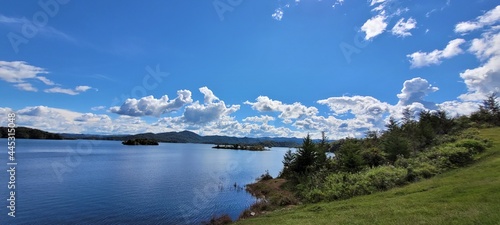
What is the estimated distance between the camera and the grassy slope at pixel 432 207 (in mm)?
11805

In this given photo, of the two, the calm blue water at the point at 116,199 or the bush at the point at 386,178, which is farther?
the calm blue water at the point at 116,199

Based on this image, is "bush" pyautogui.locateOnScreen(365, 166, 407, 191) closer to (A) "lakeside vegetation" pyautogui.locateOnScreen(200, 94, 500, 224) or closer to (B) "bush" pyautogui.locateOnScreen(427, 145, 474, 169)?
(A) "lakeside vegetation" pyautogui.locateOnScreen(200, 94, 500, 224)

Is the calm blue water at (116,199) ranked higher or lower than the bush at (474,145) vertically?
lower

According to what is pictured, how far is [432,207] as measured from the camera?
13664 mm

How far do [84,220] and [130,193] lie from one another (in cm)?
1021

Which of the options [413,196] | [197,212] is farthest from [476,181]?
[197,212]

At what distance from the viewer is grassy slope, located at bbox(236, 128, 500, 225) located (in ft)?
38.7

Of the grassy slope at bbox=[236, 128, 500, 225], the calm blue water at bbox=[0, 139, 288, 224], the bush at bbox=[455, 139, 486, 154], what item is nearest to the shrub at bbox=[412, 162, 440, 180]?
the grassy slope at bbox=[236, 128, 500, 225]

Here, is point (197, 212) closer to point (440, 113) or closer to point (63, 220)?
point (63, 220)

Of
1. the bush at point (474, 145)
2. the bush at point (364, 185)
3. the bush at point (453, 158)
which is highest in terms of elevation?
the bush at point (474, 145)

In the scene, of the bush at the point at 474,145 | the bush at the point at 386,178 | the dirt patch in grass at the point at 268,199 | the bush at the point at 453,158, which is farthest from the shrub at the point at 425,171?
the dirt patch in grass at the point at 268,199

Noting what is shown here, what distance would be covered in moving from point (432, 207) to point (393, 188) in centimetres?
782

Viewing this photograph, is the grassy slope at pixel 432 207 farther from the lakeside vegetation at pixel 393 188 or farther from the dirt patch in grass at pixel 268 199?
the dirt patch in grass at pixel 268 199

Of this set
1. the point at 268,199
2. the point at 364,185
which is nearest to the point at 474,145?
the point at 364,185
